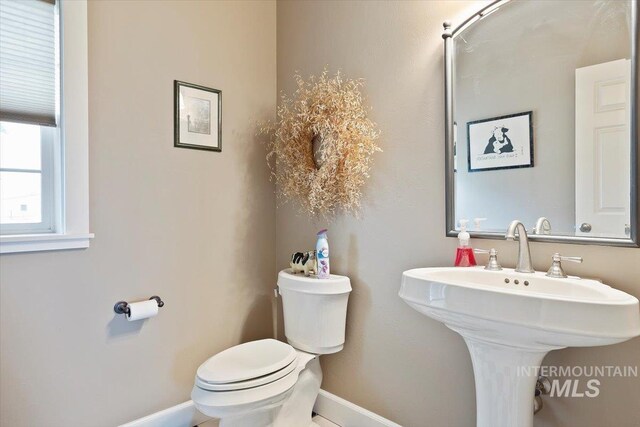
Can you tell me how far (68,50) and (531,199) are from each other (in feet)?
6.41

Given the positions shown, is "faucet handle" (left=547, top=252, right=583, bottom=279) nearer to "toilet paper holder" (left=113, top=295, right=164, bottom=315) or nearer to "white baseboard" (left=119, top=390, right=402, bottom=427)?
"white baseboard" (left=119, top=390, right=402, bottom=427)

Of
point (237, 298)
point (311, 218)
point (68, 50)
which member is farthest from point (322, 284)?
point (68, 50)

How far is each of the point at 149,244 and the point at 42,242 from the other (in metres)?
0.42

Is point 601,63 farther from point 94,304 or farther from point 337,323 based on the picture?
point 94,304

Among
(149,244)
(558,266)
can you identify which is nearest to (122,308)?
(149,244)

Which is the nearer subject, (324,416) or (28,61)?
(28,61)

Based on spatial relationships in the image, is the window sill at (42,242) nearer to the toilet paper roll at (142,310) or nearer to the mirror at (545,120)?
the toilet paper roll at (142,310)

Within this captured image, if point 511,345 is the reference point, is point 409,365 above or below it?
below

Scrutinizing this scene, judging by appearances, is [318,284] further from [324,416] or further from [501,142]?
[501,142]

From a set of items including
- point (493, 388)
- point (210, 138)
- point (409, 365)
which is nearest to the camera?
point (493, 388)

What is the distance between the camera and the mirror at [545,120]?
112 cm

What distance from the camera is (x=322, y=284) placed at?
172 cm

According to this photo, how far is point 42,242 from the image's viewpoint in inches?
56.9

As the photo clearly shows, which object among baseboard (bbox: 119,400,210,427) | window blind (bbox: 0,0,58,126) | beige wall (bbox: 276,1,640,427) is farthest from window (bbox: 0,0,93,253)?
beige wall (bbox: 276,1,640,427)
